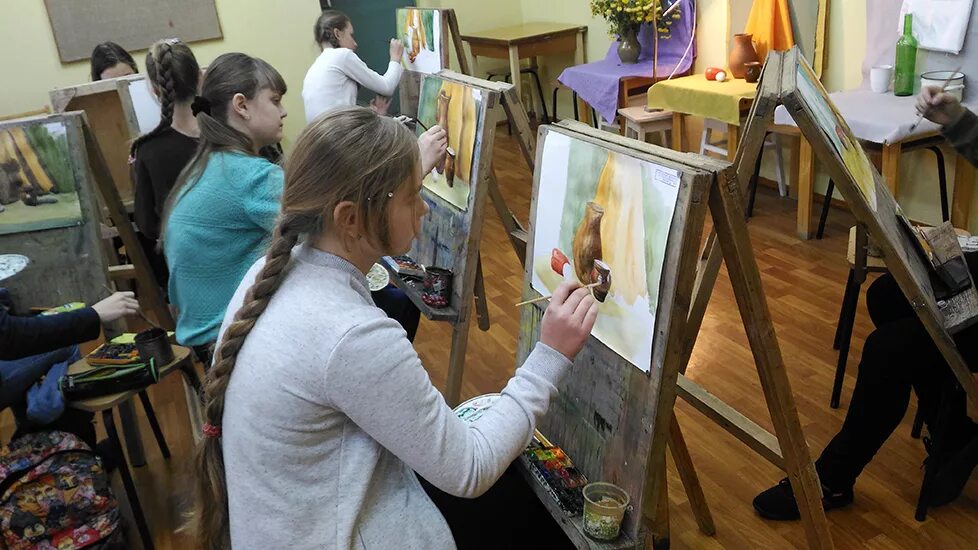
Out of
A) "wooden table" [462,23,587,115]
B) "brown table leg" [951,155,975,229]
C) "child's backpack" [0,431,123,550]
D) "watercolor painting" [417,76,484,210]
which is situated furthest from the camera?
"wooden table" [462,23,587,115]

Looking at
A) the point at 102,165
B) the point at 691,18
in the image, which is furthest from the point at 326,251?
the point at 691,18

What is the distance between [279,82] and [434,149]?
0.46 meters

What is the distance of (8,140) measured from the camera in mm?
2416

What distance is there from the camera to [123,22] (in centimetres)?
549

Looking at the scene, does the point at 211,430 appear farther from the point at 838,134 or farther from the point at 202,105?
the point at 838,134

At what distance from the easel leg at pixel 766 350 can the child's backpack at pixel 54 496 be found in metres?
1.65

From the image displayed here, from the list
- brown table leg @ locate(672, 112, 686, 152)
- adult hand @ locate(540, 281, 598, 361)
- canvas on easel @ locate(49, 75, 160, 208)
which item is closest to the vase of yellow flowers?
brown table leg @ locate(672, 112, 686, 152)

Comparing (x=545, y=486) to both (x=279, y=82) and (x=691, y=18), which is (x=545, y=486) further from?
(x=691, y=18)

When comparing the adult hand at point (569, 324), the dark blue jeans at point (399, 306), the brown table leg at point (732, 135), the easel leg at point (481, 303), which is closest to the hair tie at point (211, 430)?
the adult hand at point (569, 324)

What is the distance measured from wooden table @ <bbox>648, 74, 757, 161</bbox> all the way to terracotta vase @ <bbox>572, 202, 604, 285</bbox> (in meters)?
2.35

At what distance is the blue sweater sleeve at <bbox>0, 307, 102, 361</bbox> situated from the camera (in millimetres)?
1812

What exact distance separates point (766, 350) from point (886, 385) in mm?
648

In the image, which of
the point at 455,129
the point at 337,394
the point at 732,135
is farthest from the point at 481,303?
the point at 337,394

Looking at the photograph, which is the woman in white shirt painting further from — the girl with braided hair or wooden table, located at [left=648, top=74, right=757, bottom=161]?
wooden table, located at [left=648, top=74, right=757, bottom=161]
